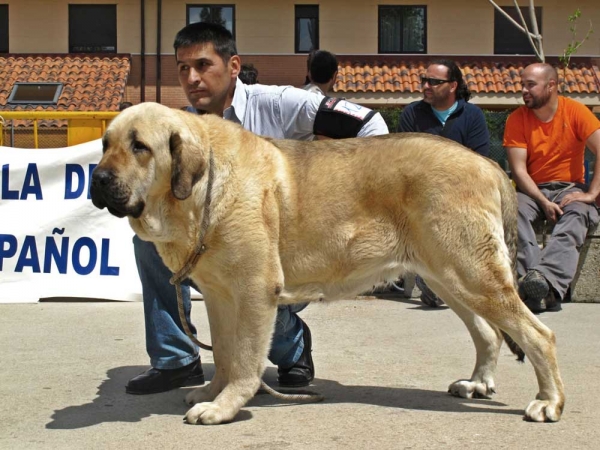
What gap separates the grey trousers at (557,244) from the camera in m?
7.76

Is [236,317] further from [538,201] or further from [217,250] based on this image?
[538,201]

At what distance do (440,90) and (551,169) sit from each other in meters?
1.22

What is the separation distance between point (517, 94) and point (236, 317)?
74.9 feet

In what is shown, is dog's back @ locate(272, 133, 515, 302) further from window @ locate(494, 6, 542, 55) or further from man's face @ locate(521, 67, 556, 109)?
window @ locate(494, 6, 542, 55)

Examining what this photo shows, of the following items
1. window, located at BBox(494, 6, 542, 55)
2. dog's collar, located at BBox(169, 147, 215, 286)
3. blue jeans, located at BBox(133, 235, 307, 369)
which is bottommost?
blue jeans, located at BBox(133, 235, 307, 369)

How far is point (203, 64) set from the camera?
17.0 feet

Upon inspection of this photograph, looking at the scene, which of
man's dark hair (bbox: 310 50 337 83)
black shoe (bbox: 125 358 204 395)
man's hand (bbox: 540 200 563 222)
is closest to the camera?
black shoe (bbox: 125 358 204 395)

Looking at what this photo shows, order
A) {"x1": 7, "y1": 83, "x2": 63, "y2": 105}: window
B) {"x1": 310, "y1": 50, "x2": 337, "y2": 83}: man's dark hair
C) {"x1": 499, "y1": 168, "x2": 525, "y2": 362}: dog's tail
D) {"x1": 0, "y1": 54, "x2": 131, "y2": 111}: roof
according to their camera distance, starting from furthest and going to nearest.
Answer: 1. {"x1": 7, "y1": 83, "x2": 63, "y2": 105}: window
2. {"x1": 0, "y1": 54, "x2": 131, "y2": 111}: roof
3. {"x1": 310, "y1": 50, "x2": 337, "y2": 83}: man's dark hair
4. {"x1": 499, "y1": 168, "x2": 525, "y2": 362}: dog's tail

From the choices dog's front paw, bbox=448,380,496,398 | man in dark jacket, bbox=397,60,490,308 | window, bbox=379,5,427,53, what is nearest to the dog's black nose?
dog's front paw, bbox=448,380,496,398

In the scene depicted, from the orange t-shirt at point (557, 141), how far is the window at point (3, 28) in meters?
23.0

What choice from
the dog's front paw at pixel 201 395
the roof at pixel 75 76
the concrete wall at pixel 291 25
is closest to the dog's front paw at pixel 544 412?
the dog's front paw at pixel 201 395

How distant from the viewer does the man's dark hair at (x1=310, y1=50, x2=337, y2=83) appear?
29.3 feet

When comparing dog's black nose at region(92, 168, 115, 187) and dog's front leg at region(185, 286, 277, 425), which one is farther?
dog's front leg at region(185, 286, 277, 425)

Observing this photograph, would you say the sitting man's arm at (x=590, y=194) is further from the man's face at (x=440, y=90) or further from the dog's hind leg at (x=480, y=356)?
the dog's hind leg at (x=480, y=356)
